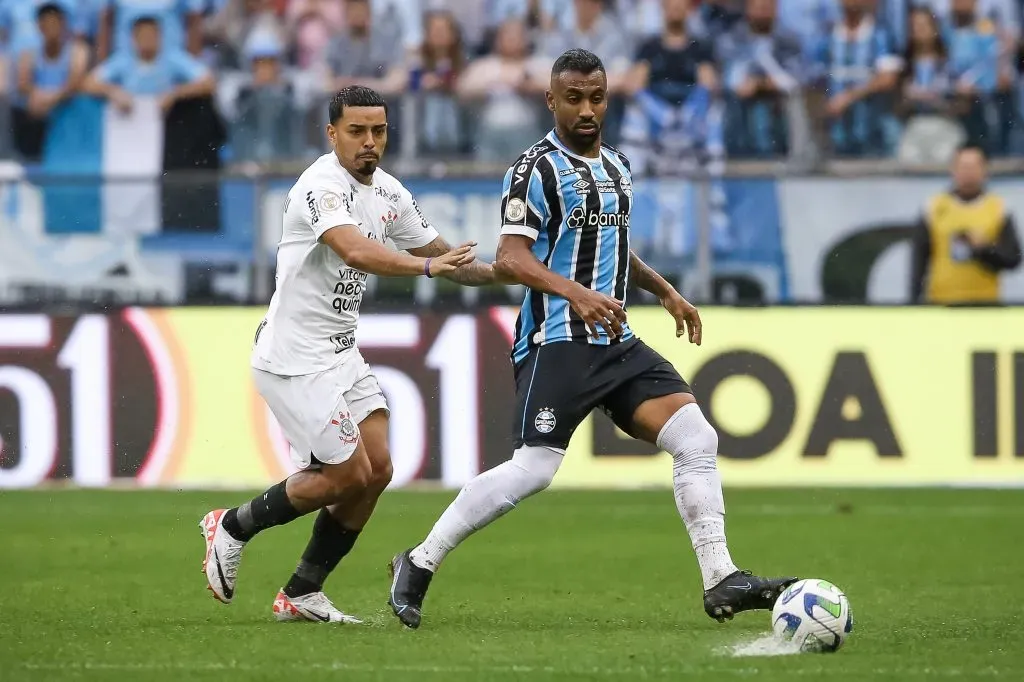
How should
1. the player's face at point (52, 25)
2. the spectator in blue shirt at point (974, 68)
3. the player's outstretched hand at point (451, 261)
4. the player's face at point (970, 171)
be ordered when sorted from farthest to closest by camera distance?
1. the player's face at point (52, 25)
2. the spectator in blue shirt at point (974, 68)
3. the player's face at point (970, 171)
4. the player's outstretched hand at point (451, 261)

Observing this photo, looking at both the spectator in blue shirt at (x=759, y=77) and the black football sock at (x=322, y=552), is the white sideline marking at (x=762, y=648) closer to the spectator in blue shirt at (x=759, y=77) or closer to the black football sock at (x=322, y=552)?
the black football sock at (x=322, y=552)

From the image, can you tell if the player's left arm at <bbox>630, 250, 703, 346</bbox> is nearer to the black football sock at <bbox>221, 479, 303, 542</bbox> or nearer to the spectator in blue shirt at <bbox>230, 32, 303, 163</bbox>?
the black football sock at <bbox>221, 479, 303, 542</bbox>

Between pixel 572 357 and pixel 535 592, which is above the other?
pixel 572 357

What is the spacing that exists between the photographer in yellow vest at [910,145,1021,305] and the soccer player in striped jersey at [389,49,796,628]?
677 centimetres

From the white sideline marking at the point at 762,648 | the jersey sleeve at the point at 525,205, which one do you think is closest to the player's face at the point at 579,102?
the jersey sleeve at the point at 525,205

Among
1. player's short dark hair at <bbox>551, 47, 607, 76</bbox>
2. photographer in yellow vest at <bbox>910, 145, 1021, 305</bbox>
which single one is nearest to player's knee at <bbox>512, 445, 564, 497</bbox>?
player's short dark hair at <bbox>551, 47, 607, 76</bbox>

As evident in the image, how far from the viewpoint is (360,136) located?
24.1ft

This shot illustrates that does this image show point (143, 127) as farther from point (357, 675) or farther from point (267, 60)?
point (357, 675)

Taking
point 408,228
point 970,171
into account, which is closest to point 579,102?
point 408,228

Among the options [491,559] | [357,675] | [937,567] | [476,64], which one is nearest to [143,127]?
[476,64]

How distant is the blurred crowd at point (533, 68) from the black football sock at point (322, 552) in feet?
25.3

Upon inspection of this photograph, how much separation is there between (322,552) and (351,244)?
1.43m

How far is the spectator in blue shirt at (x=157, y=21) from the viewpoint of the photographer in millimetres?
16094

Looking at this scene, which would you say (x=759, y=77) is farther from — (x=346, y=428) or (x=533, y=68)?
(x=346, y=428)
